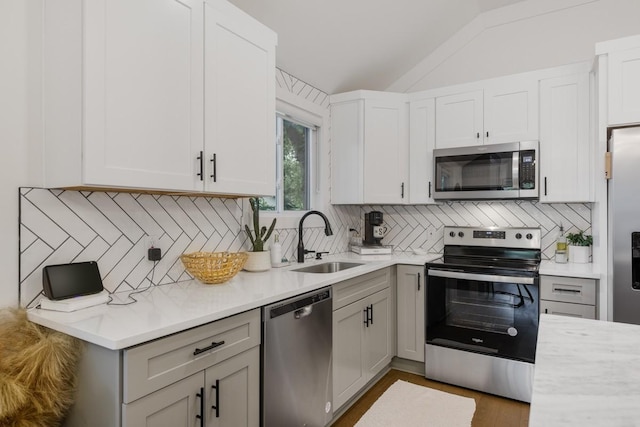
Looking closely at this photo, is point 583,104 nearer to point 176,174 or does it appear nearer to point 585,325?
point 585,325

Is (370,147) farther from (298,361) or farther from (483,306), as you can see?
(298,361)

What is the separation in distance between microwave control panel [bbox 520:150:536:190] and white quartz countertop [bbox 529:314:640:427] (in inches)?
72.6

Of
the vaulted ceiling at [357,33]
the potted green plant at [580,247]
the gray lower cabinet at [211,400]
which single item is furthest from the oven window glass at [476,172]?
the gray lower cabinet at [211,400]

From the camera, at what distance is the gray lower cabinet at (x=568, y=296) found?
2383mm

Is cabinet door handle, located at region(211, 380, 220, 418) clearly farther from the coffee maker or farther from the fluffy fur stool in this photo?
the coffee maker

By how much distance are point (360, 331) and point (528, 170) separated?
1.72 metres

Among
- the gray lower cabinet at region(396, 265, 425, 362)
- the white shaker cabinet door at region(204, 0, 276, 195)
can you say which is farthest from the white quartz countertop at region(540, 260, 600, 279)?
the white shaker cabinet door at region(204, 0, 276, 195)

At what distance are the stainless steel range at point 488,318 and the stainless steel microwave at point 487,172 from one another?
414mm

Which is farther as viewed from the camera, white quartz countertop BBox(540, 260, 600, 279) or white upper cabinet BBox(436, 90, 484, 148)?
white upper cabinet BBox(436, 90, 484, 148)

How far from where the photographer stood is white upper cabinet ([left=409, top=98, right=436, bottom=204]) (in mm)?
3260

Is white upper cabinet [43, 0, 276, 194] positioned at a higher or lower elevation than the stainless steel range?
higher

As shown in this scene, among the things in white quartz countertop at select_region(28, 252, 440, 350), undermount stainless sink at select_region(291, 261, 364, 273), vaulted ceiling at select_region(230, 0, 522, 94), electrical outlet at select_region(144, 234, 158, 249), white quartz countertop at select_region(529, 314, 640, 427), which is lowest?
undermount stainless sink at select_region(291, 261, 364, 273)

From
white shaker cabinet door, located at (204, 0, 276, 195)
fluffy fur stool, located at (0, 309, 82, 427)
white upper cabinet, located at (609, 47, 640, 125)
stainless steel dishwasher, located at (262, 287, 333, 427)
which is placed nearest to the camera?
fluffy fur stool, located at (0, 309, 82, 427)

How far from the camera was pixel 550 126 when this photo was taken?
279cm
